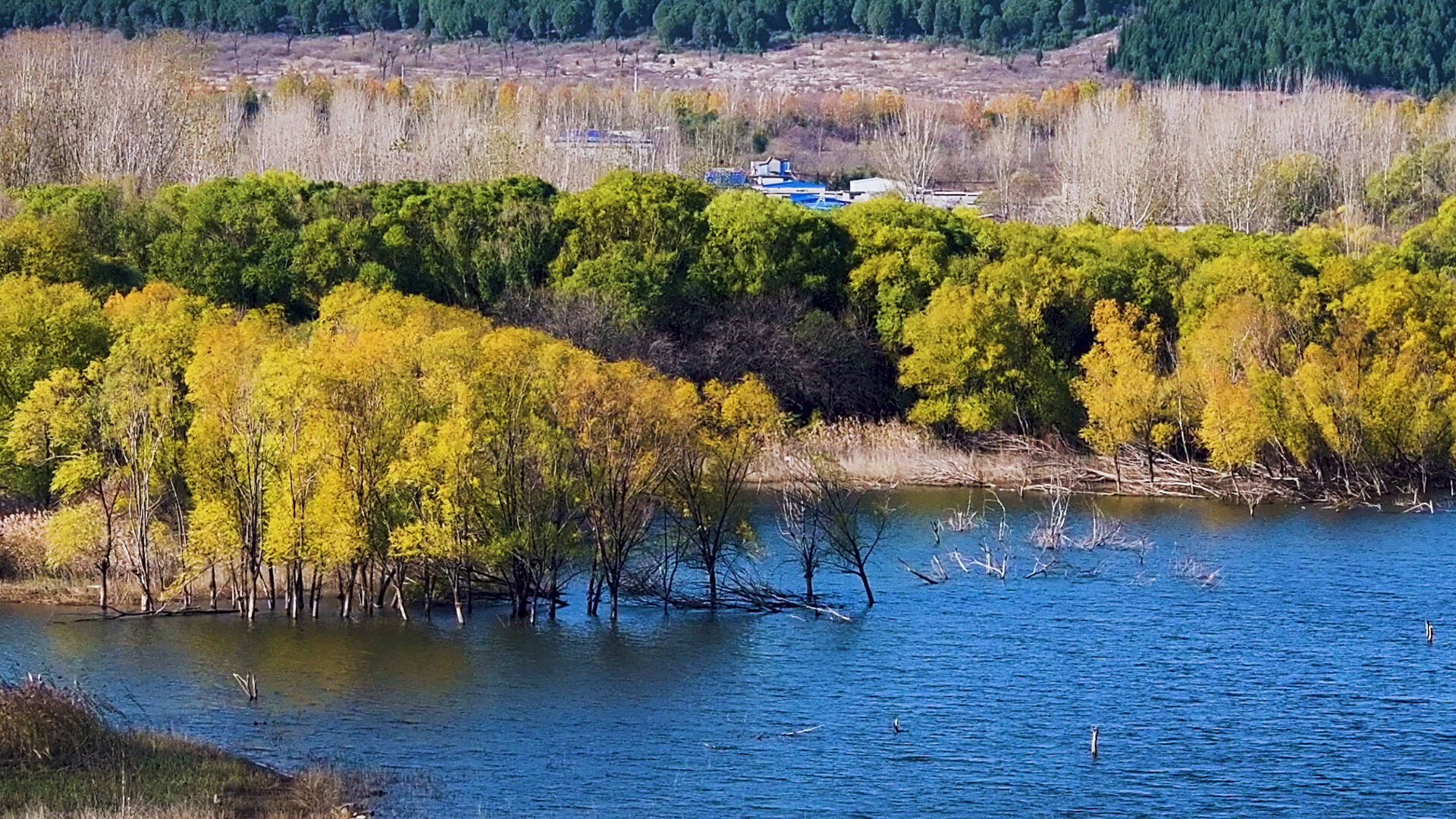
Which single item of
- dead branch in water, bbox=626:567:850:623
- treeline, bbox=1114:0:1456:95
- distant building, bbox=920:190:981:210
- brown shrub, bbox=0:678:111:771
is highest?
treeline, bbox=1114:0:1456:95

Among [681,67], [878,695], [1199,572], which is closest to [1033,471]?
[1199,572]

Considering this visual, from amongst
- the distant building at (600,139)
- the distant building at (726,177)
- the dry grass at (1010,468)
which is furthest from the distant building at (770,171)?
the dry grass at (1010,468)

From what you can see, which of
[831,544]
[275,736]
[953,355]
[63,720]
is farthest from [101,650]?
[953,355]

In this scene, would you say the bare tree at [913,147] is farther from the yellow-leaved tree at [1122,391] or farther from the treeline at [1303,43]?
the yellow-leaved tree at [1122,391]

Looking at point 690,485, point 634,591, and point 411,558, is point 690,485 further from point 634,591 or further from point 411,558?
point 411,558

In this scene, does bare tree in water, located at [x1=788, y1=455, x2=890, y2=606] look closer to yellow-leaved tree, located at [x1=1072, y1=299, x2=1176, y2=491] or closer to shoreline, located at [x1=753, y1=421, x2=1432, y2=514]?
shoreline, located at [x1=753, y1=421, x2=1432, y2=514]

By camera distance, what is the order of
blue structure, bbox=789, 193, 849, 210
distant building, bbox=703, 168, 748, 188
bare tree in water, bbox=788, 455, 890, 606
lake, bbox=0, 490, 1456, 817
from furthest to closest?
blue structure, bbox=789, 193, 849, 210
distant building, bbox=703, 168, 748, 188
bare tree in water, bbox=788, 455, 890, 606
lake, bbox=0, 490, 1456, 817

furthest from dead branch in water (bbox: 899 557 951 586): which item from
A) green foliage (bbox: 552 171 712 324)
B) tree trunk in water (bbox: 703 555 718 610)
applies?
green foliage (bbox: 552 171 712 324)
